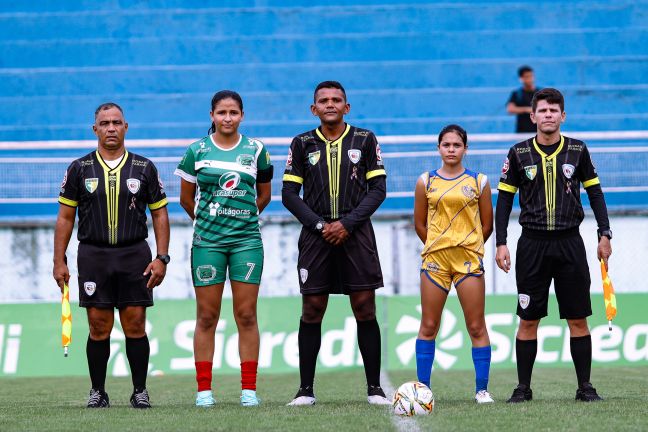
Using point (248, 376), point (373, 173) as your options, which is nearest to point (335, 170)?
point (373, 173)

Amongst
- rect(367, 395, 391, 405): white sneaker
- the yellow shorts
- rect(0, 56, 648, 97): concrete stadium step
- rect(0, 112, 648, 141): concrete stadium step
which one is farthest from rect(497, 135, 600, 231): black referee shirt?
rect(0, 56, 648, 97): concrete stadium step

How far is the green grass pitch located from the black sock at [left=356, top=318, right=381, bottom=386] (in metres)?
0.21

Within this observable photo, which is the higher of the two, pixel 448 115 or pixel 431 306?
pixel 448 115

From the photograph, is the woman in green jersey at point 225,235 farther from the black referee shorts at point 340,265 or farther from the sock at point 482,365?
the sock at point 482,365

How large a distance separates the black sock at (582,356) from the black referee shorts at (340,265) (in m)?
1.29

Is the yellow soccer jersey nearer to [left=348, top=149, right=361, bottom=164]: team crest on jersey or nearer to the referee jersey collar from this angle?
[left=348, top=149, right=361, bottom=164]: team crest on jersey

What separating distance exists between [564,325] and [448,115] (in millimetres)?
4820

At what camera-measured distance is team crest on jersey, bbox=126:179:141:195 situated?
7.20 metres

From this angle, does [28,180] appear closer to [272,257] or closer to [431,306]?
[272,257]

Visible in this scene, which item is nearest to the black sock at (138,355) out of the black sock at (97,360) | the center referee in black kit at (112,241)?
the center referee in black kit at (112,241)

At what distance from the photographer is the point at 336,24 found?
16734 millimetres

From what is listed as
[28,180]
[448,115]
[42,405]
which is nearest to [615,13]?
[448,115]

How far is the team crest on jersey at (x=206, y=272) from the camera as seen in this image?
7.05 m

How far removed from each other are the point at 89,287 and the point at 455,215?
7.36 ft
